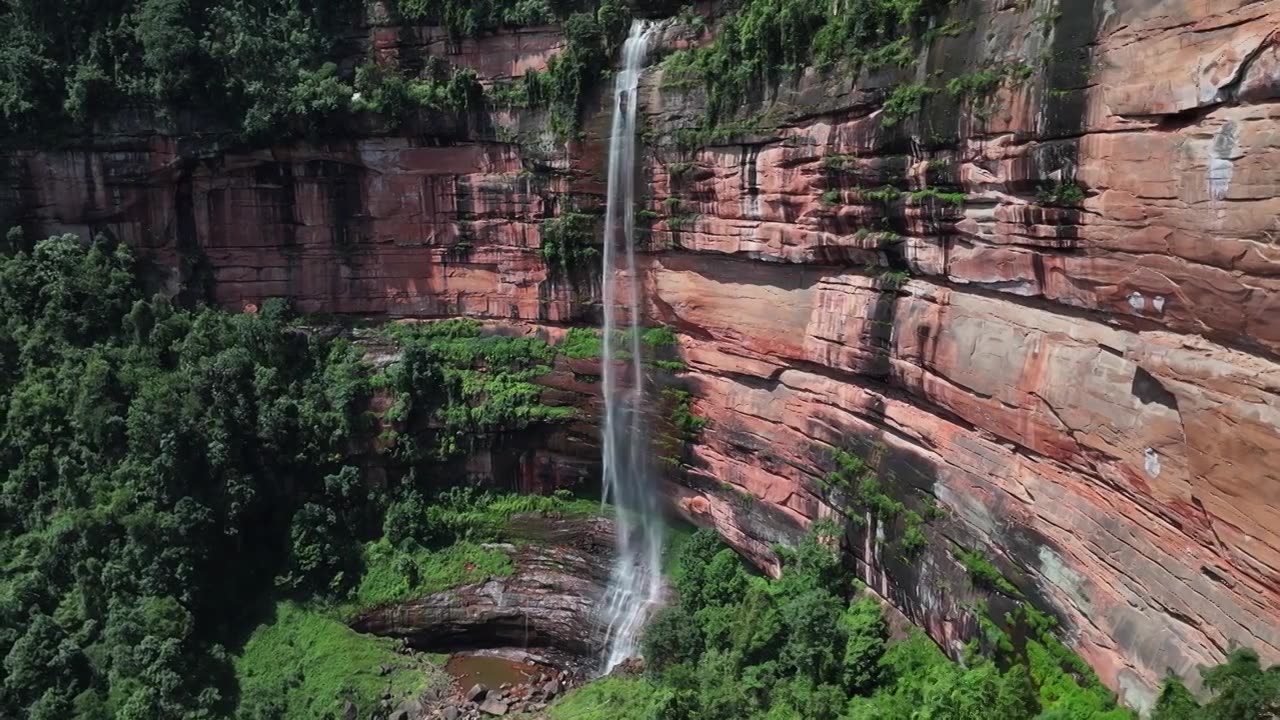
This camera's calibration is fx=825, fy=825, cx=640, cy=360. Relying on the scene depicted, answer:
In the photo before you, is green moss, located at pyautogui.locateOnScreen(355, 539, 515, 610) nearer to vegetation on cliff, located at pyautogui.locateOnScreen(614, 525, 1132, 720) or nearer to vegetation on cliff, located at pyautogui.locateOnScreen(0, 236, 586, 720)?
vegetation on cliff, located at pyautogui.locateOnScreen(0, 236, 586, 720)

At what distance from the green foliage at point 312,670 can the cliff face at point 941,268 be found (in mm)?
6971

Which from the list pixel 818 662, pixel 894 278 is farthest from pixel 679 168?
pixel 818 662

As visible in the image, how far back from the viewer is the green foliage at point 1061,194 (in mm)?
9406

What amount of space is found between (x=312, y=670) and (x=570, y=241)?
10.5m

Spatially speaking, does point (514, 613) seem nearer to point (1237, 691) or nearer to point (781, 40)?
point (781, 40)

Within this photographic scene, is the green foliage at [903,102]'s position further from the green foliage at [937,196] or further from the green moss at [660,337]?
the green moss at [660,337]

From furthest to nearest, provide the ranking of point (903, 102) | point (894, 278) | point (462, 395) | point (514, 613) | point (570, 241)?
1. point (462, 395)
2. point (570, 241)
3. point (514, 613)
4. point (894, 278)
5. point (903, 102)

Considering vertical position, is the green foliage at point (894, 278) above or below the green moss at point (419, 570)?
above

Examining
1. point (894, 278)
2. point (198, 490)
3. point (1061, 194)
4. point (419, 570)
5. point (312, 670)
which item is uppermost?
point (1061, 194)

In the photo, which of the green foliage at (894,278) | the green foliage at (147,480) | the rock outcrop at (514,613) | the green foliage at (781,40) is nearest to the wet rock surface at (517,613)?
the rock outcrop at (514,613)

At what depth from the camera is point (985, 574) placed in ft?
36.1

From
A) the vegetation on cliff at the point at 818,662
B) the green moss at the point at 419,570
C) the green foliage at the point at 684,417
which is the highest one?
the green foliage at the point at 684,417

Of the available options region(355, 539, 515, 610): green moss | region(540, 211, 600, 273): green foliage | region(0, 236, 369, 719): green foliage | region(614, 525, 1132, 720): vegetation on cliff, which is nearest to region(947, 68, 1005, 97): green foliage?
region(614, 525, 1132, 720): vegetation on cliff

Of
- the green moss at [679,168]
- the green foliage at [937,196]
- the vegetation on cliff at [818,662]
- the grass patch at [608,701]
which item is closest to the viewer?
the vegetation on cliff at [818,662]
